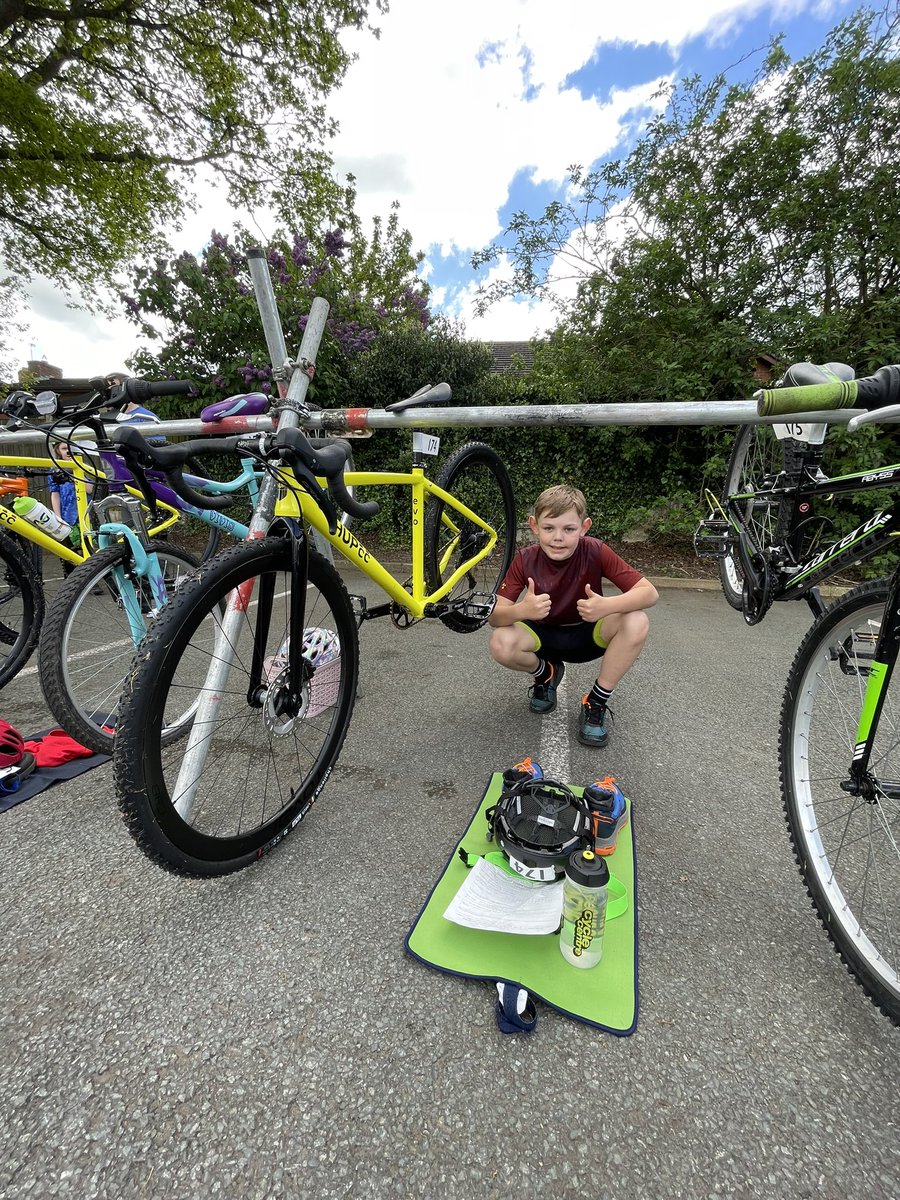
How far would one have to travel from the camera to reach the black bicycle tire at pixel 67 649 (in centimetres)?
174

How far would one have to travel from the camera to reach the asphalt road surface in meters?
0.82

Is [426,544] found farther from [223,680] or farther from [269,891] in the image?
[269,891]

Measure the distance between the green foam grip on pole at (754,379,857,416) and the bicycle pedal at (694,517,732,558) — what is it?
1809 millimetres

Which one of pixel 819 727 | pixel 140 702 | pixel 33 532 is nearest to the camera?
pixel 140 702

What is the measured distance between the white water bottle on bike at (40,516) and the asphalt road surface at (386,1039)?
54.6 inches

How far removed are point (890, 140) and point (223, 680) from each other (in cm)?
741

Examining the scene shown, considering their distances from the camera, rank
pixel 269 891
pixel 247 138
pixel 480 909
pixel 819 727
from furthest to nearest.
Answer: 1. pixel 247 138
2. pixel 819 727
3. pixel 269 891
4. pixel 480 909

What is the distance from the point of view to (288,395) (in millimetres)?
1701

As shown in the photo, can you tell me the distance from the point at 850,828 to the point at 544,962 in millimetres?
1180

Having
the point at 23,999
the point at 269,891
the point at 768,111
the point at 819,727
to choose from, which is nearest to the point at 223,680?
the point at 269,891

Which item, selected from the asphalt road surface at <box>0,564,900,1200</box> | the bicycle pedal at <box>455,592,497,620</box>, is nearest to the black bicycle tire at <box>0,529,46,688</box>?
the asphalt road surface at <box>0,564,900,1200</box>

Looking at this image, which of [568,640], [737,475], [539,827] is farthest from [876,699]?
[737,475]

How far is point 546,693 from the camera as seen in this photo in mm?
2451

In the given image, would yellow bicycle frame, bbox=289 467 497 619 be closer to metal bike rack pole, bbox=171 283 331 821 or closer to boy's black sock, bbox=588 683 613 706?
metal bike rack pole, bbox=171 283 331 821
